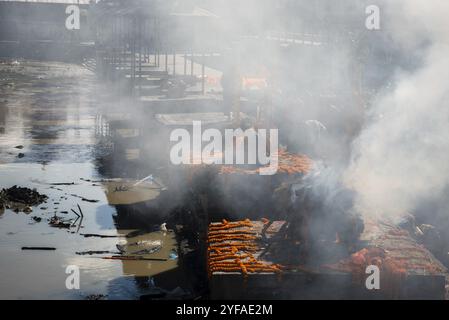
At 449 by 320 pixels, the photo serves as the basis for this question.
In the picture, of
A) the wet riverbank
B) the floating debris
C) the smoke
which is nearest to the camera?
the wet riverbank

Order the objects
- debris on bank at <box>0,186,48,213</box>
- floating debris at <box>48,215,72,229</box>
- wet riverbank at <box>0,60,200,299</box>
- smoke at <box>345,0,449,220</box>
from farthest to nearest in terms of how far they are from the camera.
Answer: debris on bank at <box>0,186,48,213</box>, floating debris at <box>48,215,72,229</box>, smoke at <box>345,0,449,220</box>, wet riverbank at <box>0,60,200,299</box>

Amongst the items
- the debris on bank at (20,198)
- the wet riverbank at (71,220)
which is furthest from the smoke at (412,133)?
the debris on bank at (20,198)

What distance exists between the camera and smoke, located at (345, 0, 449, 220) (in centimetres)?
1150

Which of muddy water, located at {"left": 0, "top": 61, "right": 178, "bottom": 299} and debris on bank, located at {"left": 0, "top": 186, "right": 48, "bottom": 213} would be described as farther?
debris on bank, located at {"left": 0, "top": 186, "right": 48, "bottom": 213}

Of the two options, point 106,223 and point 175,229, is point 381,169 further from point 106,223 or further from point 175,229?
point 106,223

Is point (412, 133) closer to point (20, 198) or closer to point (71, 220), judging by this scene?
point (71, 220)

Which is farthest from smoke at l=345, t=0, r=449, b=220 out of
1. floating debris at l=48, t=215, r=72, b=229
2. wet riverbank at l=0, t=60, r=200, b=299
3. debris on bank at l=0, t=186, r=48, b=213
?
debris on bank at l=0, t=186, r=48, b=213

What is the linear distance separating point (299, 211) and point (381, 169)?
13.1 feet

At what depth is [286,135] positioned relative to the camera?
51.0 ft

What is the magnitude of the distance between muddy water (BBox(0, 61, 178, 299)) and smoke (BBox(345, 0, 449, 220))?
3888 millimetres

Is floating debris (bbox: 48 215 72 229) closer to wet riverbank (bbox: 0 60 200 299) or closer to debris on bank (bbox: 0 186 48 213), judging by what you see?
wet riverbank (bbox: 0 60 200 299)

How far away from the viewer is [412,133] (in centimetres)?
1310

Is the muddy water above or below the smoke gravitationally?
below
